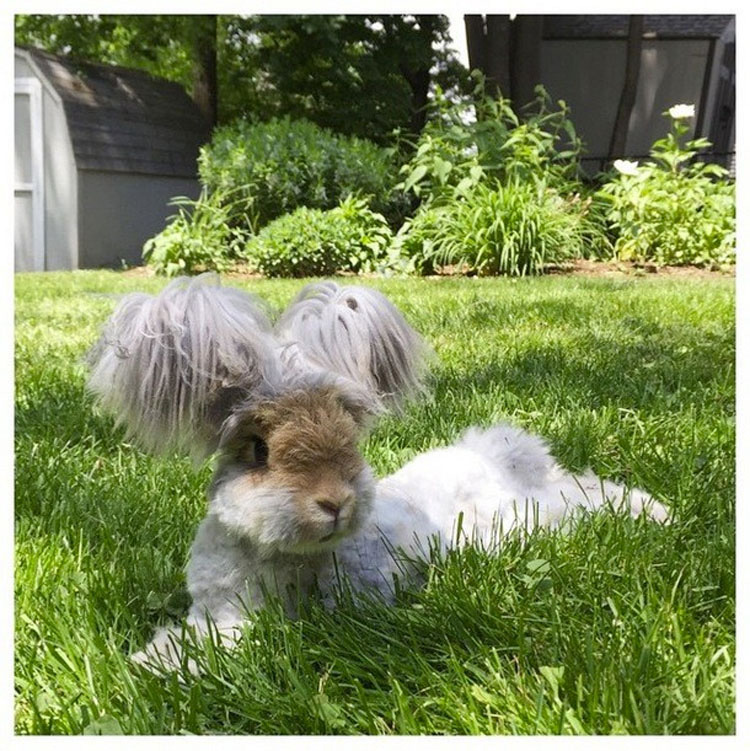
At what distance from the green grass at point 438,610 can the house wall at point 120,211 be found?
6.69 metres

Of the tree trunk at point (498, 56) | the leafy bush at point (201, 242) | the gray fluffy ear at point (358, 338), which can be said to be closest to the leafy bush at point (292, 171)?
the leafy bush at point (201, 242)

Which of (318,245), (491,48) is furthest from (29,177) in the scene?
(491,48)

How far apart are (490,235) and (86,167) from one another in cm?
515

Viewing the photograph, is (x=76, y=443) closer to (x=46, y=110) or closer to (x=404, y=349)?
(x=404, y=349)

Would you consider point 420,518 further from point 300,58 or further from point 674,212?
point 674,212

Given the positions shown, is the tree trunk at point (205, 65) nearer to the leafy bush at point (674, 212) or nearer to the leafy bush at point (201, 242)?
the leafy bush at point (201, 242)

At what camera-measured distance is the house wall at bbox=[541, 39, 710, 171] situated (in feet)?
27.2

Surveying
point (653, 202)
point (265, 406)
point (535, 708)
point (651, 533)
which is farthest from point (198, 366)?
point (653, 202)

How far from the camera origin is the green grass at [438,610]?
4.44 feet

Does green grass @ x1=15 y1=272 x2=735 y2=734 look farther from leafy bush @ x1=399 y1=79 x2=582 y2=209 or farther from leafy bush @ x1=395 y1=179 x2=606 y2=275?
leafy bush @ x1=399 y1=79 x2=582 y2=209

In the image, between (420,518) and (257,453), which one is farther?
(420,518)

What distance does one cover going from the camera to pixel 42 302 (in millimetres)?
5996

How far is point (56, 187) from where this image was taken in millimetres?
9539

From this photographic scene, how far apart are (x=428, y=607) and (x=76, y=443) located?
174 cm
